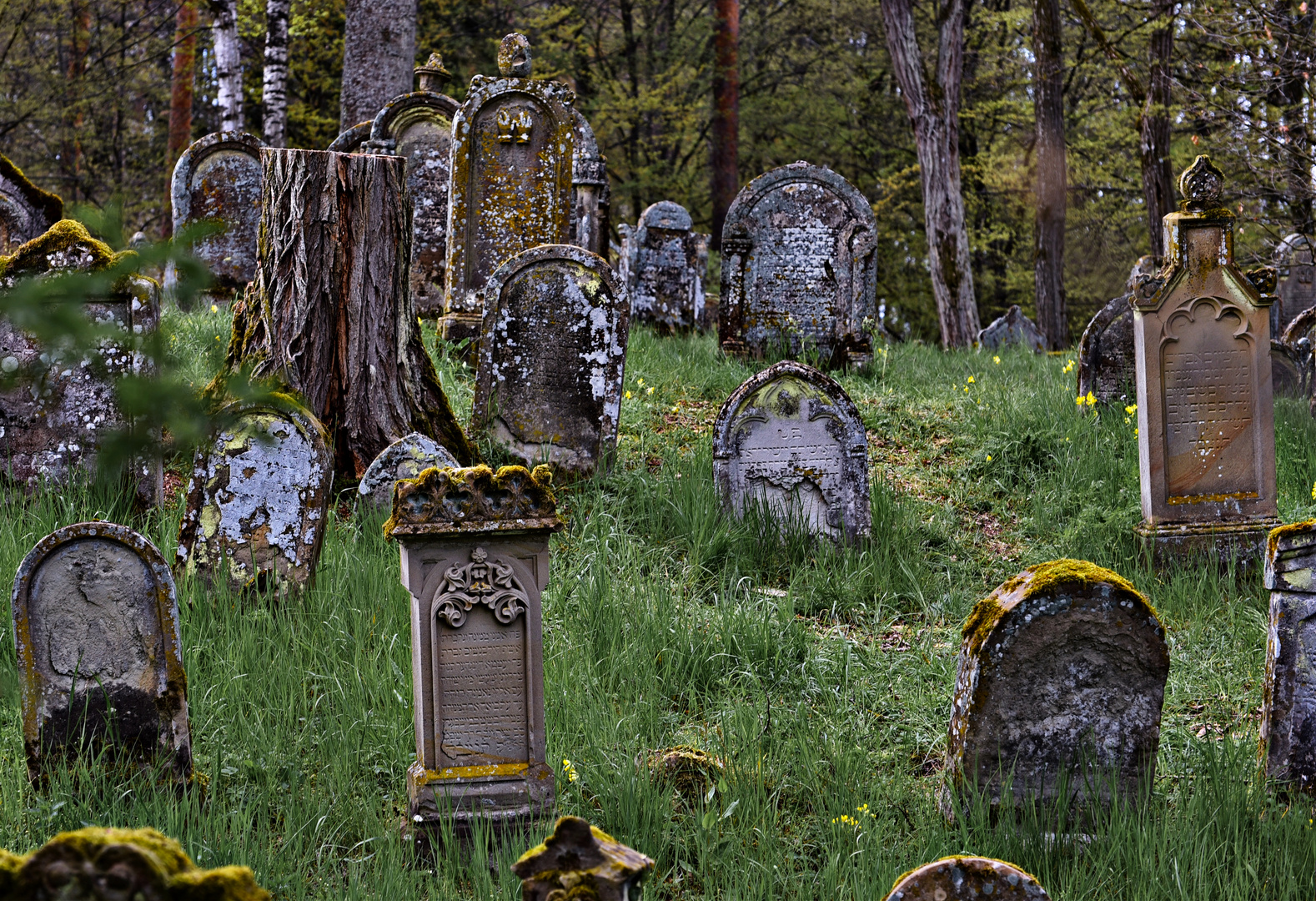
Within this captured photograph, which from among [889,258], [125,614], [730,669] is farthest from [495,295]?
[889,258]

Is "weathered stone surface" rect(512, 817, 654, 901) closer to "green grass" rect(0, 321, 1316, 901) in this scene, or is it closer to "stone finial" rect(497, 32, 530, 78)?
"green grass" rect(0, 321, 1316, 901)

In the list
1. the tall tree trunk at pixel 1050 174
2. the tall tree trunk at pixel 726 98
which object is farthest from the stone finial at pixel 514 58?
the tall tree trunk at pixel 726 98

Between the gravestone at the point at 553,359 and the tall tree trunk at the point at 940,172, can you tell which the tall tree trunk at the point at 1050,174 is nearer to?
the tall tree trunk at the point at 940,172

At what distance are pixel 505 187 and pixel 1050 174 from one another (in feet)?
31.6

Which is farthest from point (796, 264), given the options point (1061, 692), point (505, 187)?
point (1061, 692)

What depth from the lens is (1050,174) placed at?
16.3m

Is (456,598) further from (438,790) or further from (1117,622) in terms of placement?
(1117,622)

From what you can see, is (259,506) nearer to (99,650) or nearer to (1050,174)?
(99,650)

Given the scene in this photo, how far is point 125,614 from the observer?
3729 mm

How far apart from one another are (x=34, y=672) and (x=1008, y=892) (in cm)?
304

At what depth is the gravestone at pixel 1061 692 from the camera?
3.60m

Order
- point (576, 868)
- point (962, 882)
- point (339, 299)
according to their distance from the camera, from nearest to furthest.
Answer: point (576, 868) < point (962, 882) < point (339, 299)

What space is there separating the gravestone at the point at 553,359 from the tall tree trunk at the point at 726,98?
1418cm

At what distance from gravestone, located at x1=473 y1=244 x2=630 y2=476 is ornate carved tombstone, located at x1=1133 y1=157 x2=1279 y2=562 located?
310 cm
